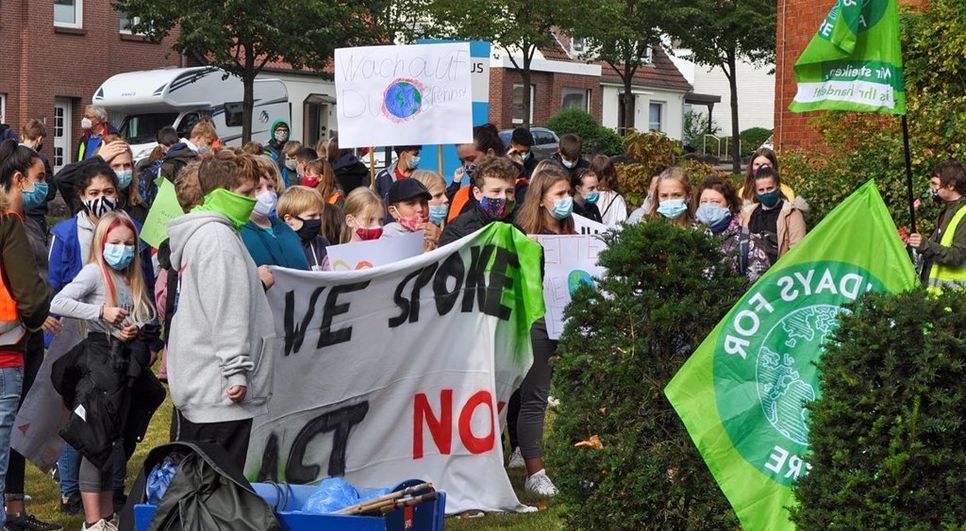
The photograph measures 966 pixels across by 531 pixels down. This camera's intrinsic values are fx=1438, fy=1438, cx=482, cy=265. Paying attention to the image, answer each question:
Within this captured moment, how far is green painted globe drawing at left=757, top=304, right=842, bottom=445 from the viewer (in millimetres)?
5582

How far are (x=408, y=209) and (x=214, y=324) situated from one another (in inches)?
105

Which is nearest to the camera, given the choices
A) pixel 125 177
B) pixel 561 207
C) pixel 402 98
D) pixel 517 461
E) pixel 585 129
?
pixel 561 207

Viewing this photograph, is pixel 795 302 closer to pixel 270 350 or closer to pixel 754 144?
pixel 270 350

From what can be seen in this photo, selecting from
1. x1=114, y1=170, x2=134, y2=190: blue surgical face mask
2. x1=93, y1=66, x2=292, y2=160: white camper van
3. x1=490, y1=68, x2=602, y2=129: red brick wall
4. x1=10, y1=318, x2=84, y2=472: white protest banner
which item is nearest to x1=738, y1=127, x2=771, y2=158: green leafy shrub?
x1=490, y1=68, x2=602, y2=129: red brick wall

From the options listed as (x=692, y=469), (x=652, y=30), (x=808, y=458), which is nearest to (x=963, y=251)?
(x=692, y=469)

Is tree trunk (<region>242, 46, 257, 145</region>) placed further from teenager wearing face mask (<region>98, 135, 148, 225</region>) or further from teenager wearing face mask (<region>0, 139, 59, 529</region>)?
teenager wearing face mask (<region>0, 139, 59, 529</region>)

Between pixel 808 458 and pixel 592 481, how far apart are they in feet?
4.05

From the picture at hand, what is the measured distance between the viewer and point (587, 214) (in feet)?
33.8

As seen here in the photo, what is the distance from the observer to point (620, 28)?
127 ft

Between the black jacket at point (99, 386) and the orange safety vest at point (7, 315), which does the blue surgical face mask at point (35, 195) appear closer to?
the orange safety vest at point (7, 315)

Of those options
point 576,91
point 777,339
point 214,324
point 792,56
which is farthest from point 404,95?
point 576,91

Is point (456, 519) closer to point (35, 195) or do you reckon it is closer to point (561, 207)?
point (561, 207)

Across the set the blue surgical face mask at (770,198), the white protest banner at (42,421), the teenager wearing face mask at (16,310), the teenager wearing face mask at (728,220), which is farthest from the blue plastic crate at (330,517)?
the blue surgical face mask at (770,198)

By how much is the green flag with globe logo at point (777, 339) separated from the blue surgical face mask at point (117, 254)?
2.96m
